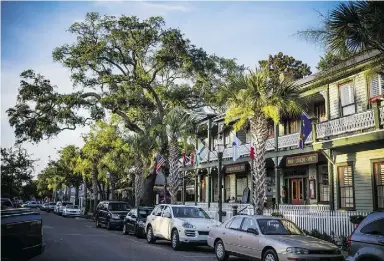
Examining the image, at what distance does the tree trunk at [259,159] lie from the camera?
1827cm

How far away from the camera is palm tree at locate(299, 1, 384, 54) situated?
11383mm

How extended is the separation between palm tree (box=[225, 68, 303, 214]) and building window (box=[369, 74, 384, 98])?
11.3 feet

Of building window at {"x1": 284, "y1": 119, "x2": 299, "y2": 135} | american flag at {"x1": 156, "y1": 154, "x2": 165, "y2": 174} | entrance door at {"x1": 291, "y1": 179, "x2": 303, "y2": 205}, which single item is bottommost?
entrance door at {"x1": 291, "y1": 179, "x2": 303, "y2": 205}

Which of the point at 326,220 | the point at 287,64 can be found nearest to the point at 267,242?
the point at 326,220

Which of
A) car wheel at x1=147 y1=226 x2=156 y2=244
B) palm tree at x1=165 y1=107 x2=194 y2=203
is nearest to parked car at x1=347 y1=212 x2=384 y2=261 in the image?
car wheel at x1=147 y1=226 x2=156 y2=244

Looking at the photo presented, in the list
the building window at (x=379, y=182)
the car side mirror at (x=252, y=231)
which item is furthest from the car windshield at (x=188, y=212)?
the building window at (x=379, y=182)

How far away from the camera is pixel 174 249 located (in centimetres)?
1520

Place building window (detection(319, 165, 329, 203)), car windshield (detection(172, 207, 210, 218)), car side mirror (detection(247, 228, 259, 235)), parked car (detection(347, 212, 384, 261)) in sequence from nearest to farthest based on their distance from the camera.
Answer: parked car (detection(347, 212, 384, 261)), car side mirror (detection(247, 228, 259, 235)), car windshield (detection(172, 207, 210, 218)), building window (detection(319, 165, 329, 203))

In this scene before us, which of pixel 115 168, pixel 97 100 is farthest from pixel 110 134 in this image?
pixel 97 100

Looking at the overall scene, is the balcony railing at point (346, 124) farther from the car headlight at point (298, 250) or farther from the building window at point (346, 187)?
the car headlight at point (298, 250)

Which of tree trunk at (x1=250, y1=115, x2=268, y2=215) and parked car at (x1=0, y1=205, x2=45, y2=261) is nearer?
parked car at (x1=0, y1=205, x2=45, y2=261)

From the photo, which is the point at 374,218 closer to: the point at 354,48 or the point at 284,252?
the point at 284,252

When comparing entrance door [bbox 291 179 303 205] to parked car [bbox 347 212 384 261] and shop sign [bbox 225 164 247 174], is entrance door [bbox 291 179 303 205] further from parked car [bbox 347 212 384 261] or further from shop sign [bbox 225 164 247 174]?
parked car [bbox 347 212 384 261]

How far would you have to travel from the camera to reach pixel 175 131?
84.1 feet
